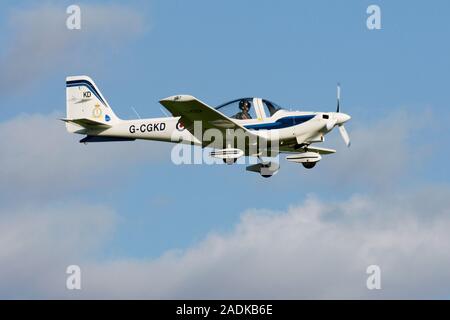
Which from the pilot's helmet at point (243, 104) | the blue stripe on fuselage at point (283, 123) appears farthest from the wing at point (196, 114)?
the pilot's helmet at point (243, 104)

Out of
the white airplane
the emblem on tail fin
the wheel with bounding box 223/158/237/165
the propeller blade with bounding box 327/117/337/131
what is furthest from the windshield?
the emblem on tail fin

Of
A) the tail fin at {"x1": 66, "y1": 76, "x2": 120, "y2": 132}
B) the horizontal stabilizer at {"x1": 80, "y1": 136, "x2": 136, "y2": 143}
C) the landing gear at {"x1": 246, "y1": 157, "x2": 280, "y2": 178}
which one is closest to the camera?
the landing gear at {"x1": 246, "y1": 157, "x2": 280, "y2": 178}

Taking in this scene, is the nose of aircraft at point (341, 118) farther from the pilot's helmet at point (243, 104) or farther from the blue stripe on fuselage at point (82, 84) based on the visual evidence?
the blue stripe on fuselage at point (82, 84)

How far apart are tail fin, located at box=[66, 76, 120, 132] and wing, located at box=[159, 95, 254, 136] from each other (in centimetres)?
421

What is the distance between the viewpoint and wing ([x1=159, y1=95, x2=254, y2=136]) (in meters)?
29.0

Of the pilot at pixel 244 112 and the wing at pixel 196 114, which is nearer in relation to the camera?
the wing at pixel 196 114

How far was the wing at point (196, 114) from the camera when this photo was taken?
29000mm

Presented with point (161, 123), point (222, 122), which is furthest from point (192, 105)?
point (161, 123)

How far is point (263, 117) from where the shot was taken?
31047mm

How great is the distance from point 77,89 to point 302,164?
778cm

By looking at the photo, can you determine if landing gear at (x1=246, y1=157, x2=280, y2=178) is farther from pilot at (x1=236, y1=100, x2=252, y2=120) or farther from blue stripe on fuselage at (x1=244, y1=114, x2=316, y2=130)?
pilot at (x1=236, y1=100, x2=252, y2=120)

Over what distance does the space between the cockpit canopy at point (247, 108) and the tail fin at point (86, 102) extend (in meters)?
4.46

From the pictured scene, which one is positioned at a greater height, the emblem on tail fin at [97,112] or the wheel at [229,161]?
the emblem on tail fin at [97,112]
